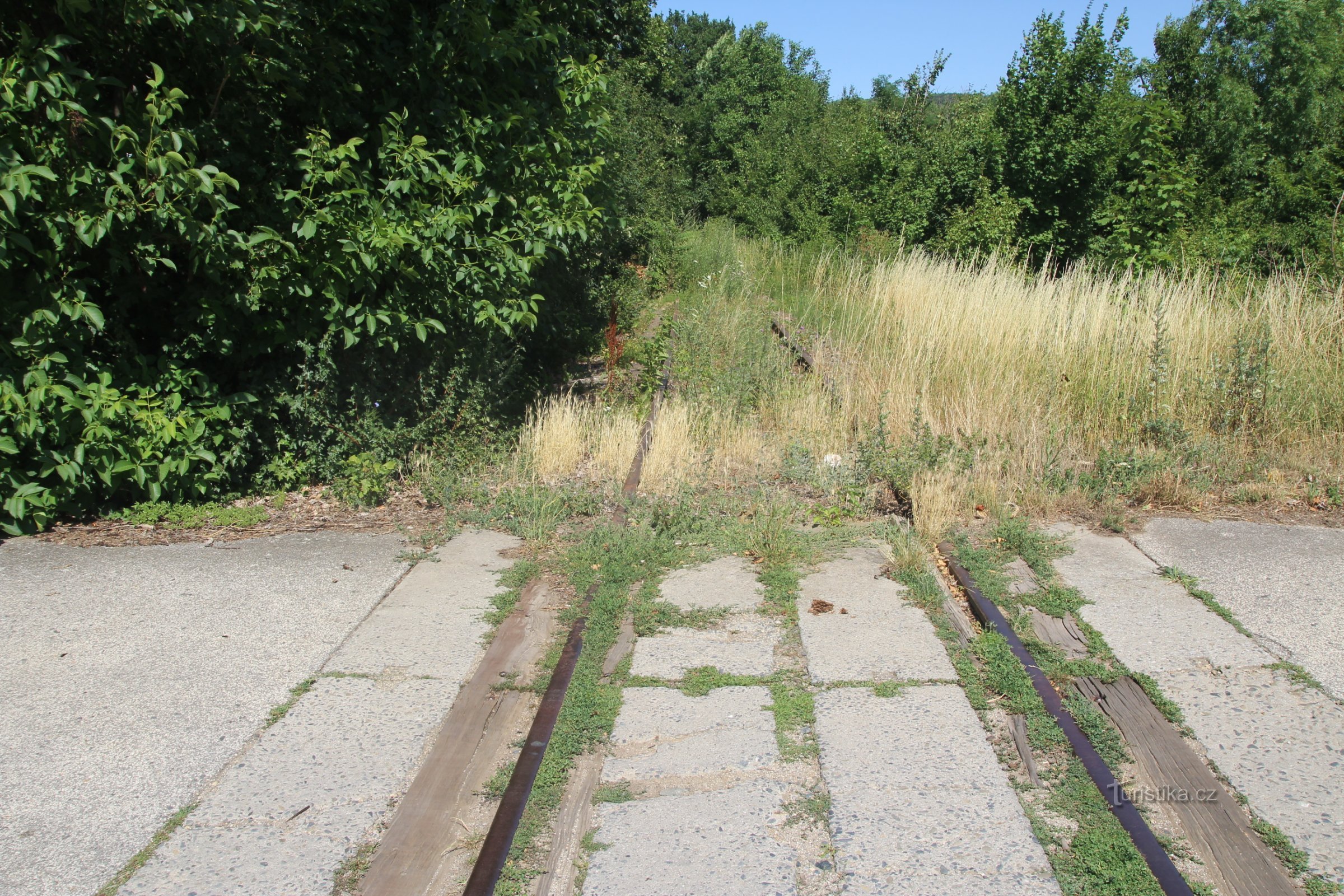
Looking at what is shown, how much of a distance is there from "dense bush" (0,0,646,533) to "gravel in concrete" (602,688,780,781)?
3245mm

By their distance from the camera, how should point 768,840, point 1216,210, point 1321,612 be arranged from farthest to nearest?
point 1216,210, point 1321,612, point 768,840

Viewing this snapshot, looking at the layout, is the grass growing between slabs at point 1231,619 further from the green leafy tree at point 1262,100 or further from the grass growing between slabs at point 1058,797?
the green leafy tree at point 1262,100

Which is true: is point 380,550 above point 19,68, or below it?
below

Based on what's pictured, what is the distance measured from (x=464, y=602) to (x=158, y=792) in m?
1.94

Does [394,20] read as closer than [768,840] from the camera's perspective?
No

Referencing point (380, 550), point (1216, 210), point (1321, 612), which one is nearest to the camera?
point (1321, 612)

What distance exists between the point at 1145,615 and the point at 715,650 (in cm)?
226

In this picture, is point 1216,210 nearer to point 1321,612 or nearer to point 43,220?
point 1321,612

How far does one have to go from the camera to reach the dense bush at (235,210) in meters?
5.38

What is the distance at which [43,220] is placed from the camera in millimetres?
5184

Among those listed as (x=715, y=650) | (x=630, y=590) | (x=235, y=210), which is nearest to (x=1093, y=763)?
(x=715, y=650)

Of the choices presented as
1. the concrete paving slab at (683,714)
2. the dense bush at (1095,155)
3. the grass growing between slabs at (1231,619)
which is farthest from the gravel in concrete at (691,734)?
the dense bush at (1095,155)

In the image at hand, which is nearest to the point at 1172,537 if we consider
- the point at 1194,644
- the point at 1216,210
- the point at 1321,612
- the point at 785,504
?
the point at 1321,612

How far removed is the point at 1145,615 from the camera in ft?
16.4
